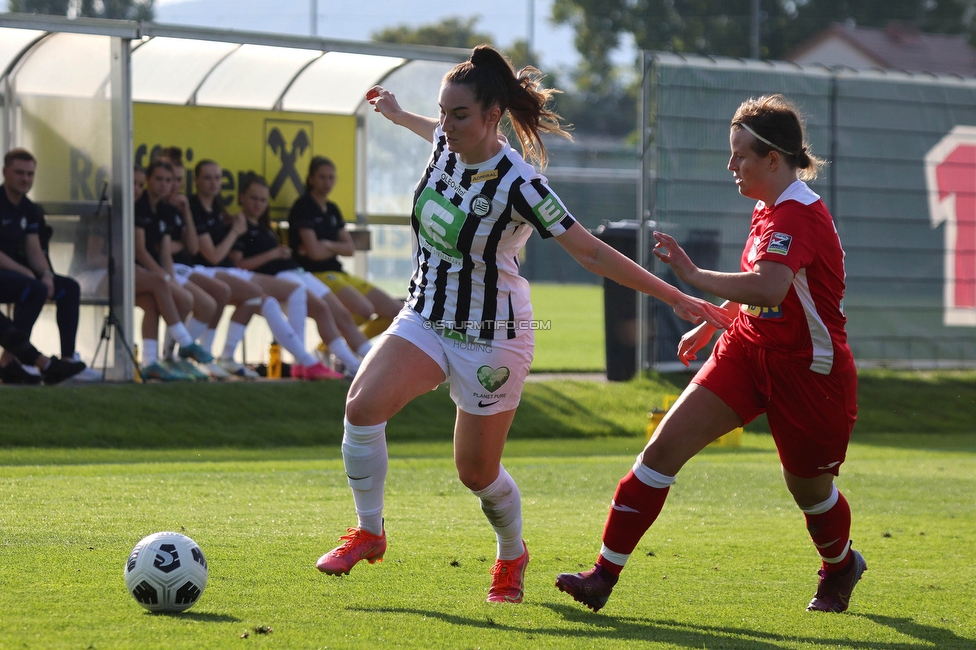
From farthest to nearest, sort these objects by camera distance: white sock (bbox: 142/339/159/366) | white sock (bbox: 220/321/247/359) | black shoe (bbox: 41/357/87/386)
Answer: white sock (bbox: 220/321/247/359) < white sock (bbox: 142/339/159/366) < black shoe (bbox: 41/357/87/386)

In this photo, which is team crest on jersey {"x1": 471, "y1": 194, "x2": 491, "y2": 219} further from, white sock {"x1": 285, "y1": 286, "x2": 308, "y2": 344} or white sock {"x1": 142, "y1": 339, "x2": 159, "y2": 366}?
white sock {"x1": 285, "y1": 286, "x2": 308, "y2": 344}

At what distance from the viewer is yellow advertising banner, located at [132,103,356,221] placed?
14.3m

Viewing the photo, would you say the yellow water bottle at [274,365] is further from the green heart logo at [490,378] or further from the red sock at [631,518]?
the red sock at [631,518]

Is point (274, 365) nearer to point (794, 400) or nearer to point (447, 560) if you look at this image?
point (447, 560)

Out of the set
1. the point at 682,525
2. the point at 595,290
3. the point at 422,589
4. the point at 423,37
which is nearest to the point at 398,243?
the point at 682,525

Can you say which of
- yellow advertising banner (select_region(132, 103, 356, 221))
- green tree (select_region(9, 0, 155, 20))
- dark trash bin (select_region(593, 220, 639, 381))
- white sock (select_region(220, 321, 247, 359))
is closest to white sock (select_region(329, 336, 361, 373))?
white sock (select_region(220, 321, 247, 359))

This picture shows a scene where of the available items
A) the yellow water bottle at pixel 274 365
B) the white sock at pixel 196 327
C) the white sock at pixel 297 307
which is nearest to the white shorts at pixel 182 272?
the white sock at pixel 196 327

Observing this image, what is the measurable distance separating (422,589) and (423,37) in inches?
2136

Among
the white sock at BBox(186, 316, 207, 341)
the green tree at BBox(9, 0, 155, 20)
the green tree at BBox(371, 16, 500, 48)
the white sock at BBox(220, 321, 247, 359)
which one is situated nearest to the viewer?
the white sock at BBox(186, 316, 207, 341)

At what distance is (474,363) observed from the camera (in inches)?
199

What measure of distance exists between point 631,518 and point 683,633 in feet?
1.84

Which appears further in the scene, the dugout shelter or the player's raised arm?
the dugout shelter

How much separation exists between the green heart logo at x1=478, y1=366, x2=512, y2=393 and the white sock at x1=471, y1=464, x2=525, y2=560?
38 centimetres

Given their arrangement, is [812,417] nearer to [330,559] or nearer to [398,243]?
[330,559]
